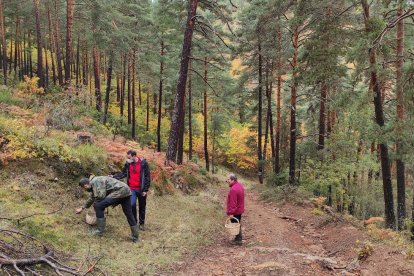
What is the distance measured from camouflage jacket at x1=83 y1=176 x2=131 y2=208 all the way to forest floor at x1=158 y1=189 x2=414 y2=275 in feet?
6.38

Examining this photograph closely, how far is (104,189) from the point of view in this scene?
743cm

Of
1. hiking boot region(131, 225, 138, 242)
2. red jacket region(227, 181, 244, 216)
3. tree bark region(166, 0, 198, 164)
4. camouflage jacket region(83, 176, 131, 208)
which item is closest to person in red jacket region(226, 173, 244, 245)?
red jacket region(227, 181, 244, 216)

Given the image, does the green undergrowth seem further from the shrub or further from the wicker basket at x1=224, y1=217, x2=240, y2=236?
the shrub

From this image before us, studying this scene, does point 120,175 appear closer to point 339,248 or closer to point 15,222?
point 15,222

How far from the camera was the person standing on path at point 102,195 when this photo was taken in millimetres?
7367

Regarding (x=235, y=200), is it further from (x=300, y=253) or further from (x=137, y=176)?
(x=137, y=176)

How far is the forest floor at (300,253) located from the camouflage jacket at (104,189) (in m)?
1.94

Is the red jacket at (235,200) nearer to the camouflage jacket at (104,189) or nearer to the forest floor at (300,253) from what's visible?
the forest floor at (300,253)

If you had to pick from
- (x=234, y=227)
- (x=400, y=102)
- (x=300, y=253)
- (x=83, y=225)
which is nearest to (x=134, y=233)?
(x=83, y=225)

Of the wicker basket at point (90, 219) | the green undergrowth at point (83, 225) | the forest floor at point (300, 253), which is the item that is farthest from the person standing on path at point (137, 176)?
the forest floor at point (300, 253)

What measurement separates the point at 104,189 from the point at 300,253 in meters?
4.64

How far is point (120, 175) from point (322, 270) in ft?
16.2

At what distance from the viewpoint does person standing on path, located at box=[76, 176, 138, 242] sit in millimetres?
7367

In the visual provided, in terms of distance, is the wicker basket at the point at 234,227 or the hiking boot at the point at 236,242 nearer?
the wicker basket at the point at 234,227
